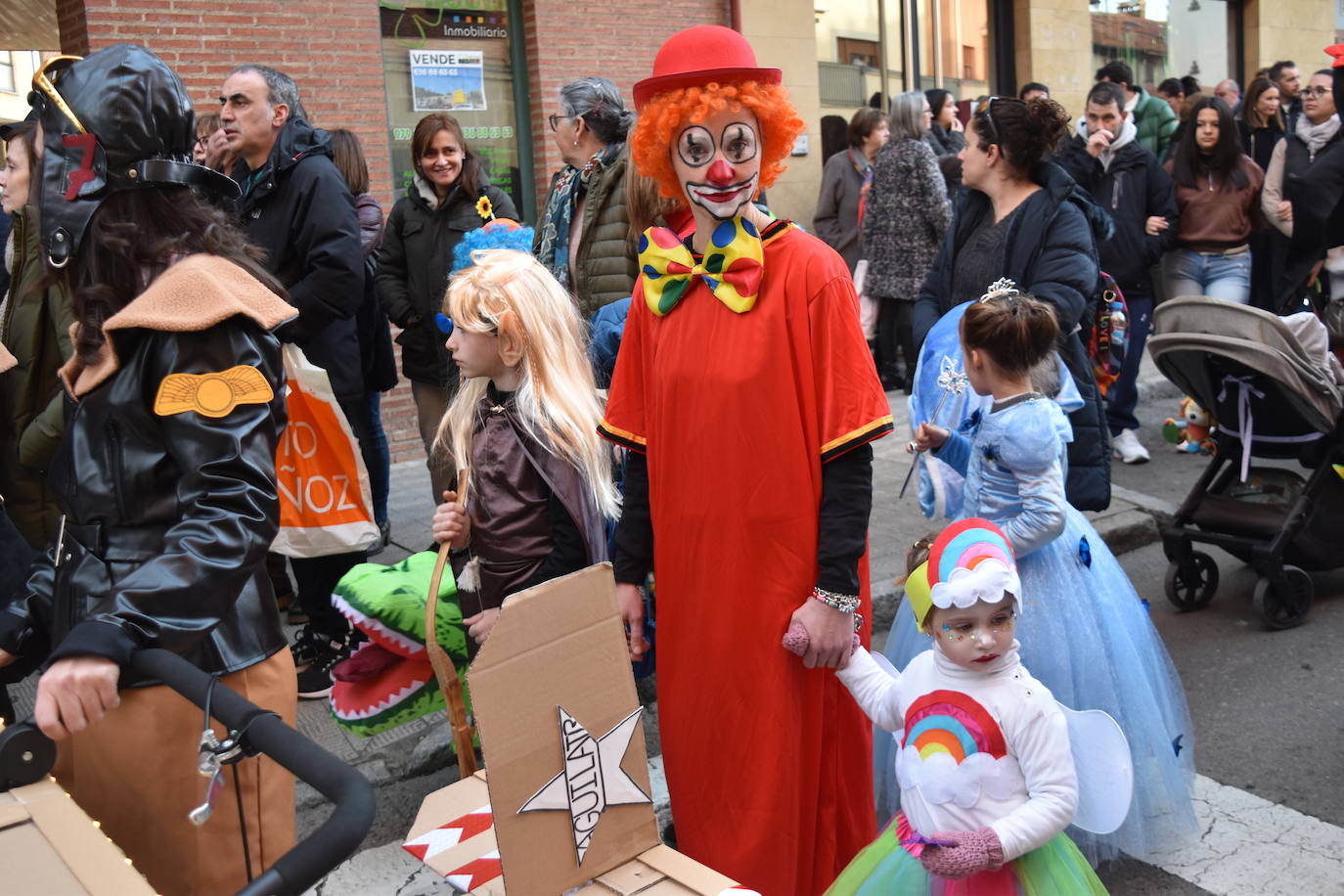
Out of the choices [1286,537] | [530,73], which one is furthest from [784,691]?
[530,73]

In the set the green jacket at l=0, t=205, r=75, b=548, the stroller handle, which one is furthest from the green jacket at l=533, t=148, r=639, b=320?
the stroller handle

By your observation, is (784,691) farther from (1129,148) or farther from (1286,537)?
(1129,148)

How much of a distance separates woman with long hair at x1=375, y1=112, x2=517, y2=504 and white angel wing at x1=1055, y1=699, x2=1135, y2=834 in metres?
3.54

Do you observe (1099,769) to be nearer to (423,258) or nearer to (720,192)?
(720,192)

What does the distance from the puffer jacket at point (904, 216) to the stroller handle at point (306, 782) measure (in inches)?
286

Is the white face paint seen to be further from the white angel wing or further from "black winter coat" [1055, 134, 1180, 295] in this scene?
"black winter coat" [1055, 134, 1180, 295]

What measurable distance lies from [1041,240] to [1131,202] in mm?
3577

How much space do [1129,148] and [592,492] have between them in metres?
5.73

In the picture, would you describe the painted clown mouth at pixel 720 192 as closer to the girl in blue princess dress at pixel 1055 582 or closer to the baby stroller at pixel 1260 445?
the girl in blue princess dress at pixel 1055 582

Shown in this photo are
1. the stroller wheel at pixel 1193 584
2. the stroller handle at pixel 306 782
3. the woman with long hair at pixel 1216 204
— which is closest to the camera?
the stroller handle at pixel 306 782

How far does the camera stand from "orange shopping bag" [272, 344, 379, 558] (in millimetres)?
4484

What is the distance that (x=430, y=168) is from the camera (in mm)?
5762

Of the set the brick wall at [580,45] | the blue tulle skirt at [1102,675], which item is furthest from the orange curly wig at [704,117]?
the brick wall at [580,45]

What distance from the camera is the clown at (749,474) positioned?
262cm
